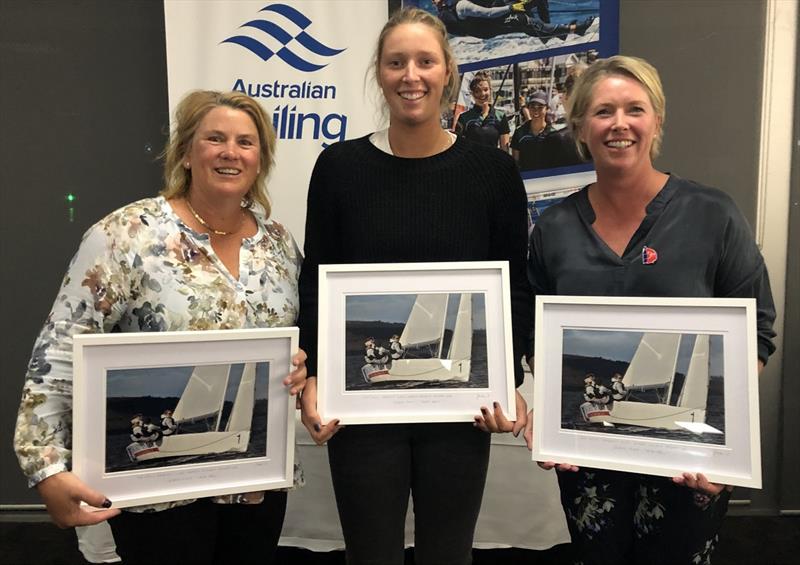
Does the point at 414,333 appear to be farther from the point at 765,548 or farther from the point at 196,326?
the point at 765,548

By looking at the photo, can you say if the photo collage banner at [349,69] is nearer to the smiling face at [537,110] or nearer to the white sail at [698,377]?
the smiling face at [537,110]

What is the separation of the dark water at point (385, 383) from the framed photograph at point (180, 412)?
0.55ft

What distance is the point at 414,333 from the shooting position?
151 cm

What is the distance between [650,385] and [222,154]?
4.20 feet

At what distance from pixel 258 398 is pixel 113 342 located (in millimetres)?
372

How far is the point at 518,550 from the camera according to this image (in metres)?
2.85

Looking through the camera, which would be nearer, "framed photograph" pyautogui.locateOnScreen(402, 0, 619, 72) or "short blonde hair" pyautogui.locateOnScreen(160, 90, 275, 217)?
"short blonde hair" pyautogui.locateOnScreen(160, 90, 275, 217)

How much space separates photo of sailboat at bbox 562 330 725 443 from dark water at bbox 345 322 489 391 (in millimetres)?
226

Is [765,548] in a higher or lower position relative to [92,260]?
lower

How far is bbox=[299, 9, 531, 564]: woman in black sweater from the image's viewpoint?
4.93 ft

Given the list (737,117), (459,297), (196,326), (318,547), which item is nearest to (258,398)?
(196,326)

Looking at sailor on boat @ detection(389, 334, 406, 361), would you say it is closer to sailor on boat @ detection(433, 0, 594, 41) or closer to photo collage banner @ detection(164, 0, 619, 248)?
photo collage banner @ detection(164, 0, 619, 248)

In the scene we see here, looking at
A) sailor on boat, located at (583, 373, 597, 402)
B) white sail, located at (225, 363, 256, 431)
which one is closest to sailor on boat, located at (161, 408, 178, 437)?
white sail, located at (225, 363, 256, 431)

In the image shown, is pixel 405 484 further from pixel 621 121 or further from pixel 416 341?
pixel 621 121
